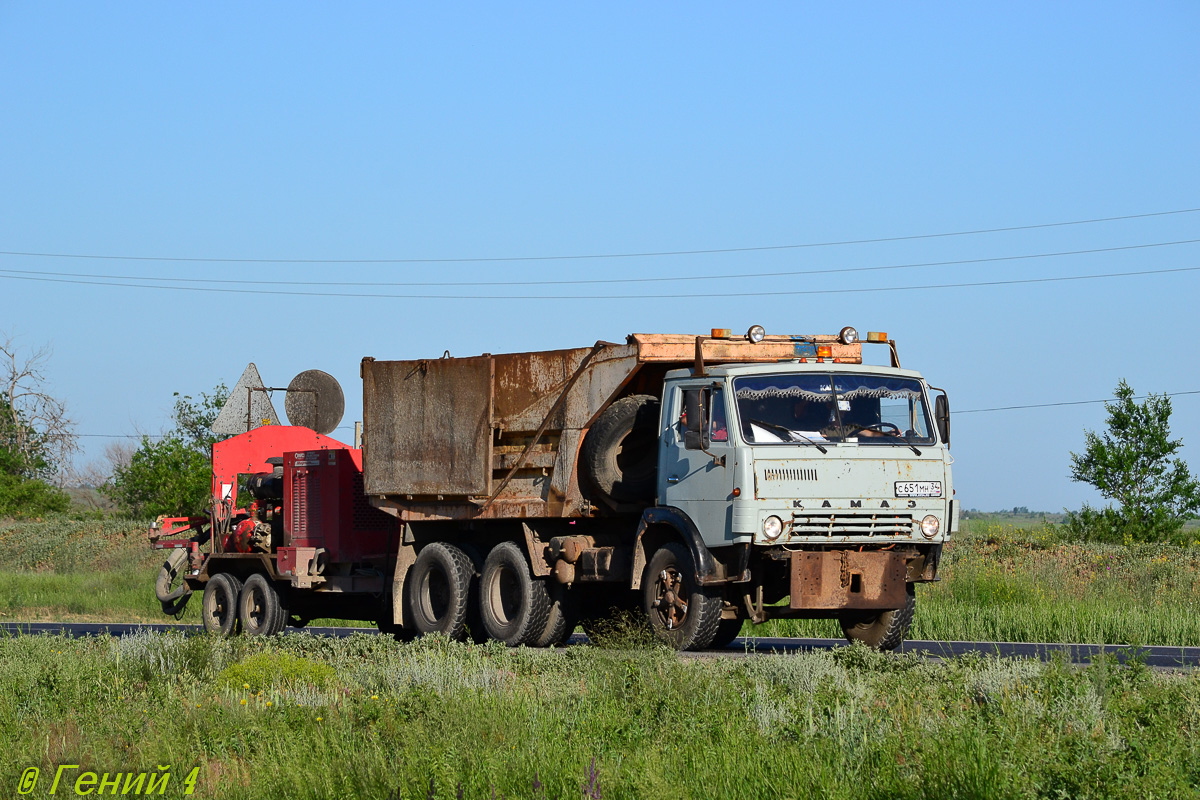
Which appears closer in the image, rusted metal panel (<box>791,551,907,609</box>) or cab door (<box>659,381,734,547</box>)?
rusted metal panel (<box>791,551,907,609</box>)

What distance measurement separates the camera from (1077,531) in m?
39.2

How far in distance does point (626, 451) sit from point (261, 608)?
6.90 metres

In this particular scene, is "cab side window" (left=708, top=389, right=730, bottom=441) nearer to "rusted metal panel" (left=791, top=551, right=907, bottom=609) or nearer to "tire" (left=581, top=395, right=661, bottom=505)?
"tire" (left=581, top=395, right=661, bottom=505)

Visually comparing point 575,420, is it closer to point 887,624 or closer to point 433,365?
point 433,365

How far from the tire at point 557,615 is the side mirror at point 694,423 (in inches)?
111

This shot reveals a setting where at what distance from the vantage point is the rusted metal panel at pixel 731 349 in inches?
556

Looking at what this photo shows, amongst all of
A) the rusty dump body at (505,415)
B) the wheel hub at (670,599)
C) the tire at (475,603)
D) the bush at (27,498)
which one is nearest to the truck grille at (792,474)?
the wheel hub at (670,599)

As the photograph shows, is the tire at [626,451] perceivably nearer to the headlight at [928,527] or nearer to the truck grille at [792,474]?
the truck grille at [792,474]

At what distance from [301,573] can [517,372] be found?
4.52 meters

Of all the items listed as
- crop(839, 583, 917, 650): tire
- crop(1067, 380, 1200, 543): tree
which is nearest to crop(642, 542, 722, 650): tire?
crop(839, 583, 917, 650): tire

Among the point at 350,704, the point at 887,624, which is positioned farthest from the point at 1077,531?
the point at 350,704

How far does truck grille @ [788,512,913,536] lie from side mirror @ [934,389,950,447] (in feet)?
3.61

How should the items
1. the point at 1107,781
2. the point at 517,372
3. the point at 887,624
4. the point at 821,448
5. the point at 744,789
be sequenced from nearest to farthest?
the point at 1107,781, the point at 744,789, the point at 821,448, the point at 887,624, the point at 517,372

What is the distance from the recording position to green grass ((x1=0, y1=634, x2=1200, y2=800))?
6707 mm
